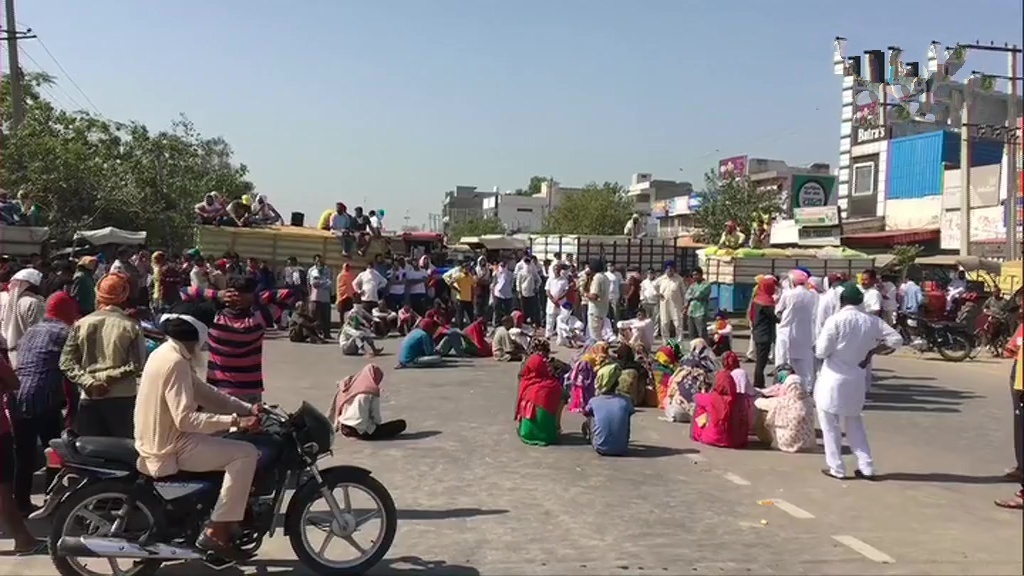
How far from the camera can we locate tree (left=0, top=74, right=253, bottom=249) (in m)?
28.5

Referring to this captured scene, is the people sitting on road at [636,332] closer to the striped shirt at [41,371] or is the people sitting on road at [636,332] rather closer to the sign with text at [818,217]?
the striped shirt at [41,371]

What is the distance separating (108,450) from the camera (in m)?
4.86

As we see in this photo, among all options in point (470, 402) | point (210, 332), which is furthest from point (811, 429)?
point (210, 332)

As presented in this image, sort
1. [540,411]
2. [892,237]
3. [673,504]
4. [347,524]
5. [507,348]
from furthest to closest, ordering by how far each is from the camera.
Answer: [892,237], [507,348], [540,411], [673,504], [347,524]

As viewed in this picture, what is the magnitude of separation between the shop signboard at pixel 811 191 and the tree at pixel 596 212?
19031mm

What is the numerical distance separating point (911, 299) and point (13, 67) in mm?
26030

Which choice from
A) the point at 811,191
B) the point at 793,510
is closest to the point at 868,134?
the point at 811,191

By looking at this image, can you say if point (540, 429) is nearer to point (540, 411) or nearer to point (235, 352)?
point (540, 411)

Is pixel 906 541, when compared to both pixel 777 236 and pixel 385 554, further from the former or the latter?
pixel 777 236

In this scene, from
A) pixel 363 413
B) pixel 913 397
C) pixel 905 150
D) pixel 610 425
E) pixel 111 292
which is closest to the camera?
pixel 111 292

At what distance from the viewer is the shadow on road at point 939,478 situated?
7.67 meters

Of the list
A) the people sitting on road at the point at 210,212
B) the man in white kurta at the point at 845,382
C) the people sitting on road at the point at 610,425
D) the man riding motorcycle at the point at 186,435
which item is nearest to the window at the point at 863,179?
the people sitting on road at the point at 210,212

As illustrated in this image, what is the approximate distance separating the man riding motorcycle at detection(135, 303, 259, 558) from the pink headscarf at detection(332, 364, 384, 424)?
13.5ft

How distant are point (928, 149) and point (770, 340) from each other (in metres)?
33.0
